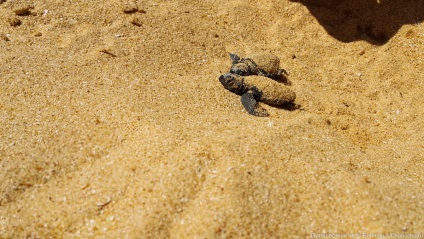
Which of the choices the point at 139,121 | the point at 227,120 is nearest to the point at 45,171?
the point at 139,121

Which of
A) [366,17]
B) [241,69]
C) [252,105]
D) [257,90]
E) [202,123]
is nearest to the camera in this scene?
[202,123]

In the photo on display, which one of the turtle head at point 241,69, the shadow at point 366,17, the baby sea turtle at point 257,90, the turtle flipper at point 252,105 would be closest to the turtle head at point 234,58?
the turtle head at point 241,69

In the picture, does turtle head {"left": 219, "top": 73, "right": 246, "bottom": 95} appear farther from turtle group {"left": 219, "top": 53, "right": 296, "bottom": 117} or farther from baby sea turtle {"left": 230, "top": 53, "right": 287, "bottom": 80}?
baby sea turtle {"left": 230, "top": 53, "right": 287, "bottom": 80}

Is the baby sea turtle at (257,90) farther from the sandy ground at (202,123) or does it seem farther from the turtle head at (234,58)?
the turtle head at (234,58)

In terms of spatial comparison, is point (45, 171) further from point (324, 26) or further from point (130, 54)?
point (324, 26)

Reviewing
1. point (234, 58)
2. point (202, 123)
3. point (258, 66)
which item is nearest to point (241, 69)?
point (258, 66)

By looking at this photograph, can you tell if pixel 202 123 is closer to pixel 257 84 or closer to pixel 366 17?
pixel 257 84

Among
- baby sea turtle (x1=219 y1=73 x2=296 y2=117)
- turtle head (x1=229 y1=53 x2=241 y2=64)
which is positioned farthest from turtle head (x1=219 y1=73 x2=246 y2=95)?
turtle head (x1=229 y1=53 x2=241 y2=64)
